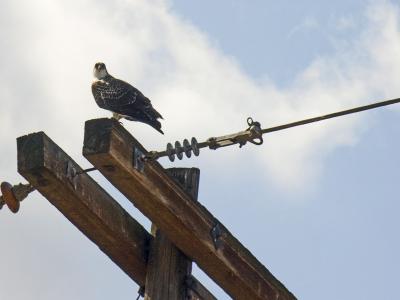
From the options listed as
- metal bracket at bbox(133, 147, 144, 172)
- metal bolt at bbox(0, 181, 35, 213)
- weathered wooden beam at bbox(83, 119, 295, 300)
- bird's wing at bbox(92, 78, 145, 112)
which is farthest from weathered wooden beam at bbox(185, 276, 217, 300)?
bird's wing at bbox(92, 78, 145, 112)

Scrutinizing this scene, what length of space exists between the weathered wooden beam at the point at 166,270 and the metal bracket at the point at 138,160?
34cm

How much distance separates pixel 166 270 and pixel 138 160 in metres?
0.84

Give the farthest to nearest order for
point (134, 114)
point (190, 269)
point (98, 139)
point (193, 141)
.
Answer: point (134, 114) < point (190, 269) < point (193, 141) < point (98, 139)

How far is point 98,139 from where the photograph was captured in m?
5.84

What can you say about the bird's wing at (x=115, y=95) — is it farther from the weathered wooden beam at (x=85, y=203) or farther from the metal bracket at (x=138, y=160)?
the metal bracket at (x=138, y=160)

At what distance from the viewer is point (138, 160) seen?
6070 millimetres

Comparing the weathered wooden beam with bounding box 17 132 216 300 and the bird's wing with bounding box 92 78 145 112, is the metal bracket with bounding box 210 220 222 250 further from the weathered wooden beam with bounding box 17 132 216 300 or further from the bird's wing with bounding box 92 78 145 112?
the bird's wing with bounding box 92 78 145 112

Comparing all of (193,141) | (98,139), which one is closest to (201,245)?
(193,141)

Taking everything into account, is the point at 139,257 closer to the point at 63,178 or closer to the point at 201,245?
the point at 201,245

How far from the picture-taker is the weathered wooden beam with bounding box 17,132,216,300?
601 centimetres

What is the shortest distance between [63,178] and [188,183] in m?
1.00

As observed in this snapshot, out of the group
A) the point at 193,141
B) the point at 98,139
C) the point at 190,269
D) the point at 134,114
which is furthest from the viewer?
the point at 134,114

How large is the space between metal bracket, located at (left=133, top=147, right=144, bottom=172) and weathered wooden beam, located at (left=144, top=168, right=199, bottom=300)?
0.34 m

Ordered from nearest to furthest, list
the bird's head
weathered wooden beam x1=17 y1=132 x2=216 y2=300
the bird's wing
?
1. weathered wooden beam x1=17 y1=132 x2=216 y2=300
2. the bird's wing
3. the bird's head
